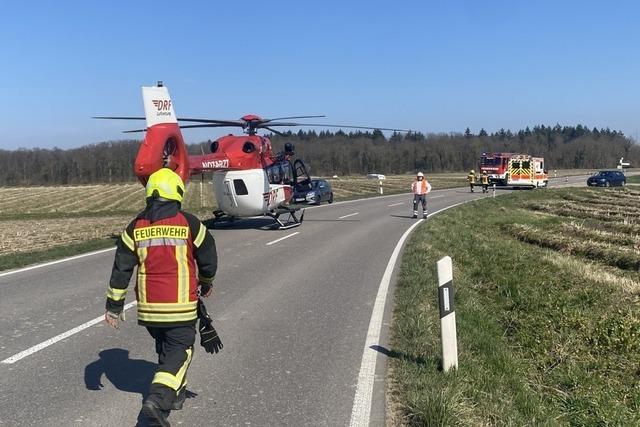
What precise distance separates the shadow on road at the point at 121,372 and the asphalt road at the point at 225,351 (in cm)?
1

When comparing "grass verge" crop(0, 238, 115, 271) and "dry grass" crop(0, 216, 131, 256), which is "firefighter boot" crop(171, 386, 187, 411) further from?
"dry grass" crop(0, 216, 131, 256)

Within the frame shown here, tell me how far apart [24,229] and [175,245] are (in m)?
19.4

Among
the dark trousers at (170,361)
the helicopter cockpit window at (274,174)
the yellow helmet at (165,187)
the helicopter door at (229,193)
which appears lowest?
the dark trousers at (170,361)

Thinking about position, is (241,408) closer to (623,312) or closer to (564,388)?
(564,388)

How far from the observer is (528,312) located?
8094 mm

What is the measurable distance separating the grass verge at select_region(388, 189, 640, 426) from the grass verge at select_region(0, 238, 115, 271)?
7.93 metres

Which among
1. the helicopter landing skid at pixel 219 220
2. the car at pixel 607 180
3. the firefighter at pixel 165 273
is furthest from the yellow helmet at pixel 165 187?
the car at pixel 607 180

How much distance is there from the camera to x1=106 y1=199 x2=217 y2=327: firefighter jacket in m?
4.37

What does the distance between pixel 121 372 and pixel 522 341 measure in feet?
14.5

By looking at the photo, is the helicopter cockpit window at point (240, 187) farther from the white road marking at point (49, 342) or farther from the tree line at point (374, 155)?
the tree line at point (374, 155)

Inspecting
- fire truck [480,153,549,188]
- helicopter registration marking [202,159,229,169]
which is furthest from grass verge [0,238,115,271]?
fire truck [480,153,549,188]

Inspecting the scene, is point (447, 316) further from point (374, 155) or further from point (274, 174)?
point (374, 155)

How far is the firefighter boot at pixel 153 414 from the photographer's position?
13.1 feet

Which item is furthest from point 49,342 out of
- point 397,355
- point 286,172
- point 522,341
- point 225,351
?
point 286,172
